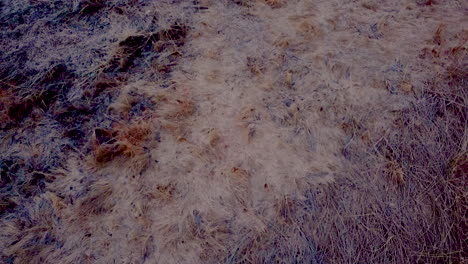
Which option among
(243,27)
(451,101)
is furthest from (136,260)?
(451,101)

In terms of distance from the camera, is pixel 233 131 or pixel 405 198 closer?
pixel 405 198

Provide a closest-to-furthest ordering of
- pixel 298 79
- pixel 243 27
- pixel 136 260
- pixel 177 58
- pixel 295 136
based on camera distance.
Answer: pixel 136 260, pixel 295 136, pixel 298 79, pixel 177 58, pixel 243 27

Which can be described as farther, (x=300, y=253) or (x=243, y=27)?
(x=243, y=27)

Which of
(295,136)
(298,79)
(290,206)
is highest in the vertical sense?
(298,79)

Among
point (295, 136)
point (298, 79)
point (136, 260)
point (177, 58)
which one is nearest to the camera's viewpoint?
point (136, 260)

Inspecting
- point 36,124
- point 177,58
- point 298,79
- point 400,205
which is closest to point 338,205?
point 400,205

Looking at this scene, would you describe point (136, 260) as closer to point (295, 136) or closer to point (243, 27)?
point (295, 136)

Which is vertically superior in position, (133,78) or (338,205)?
(133,78)
